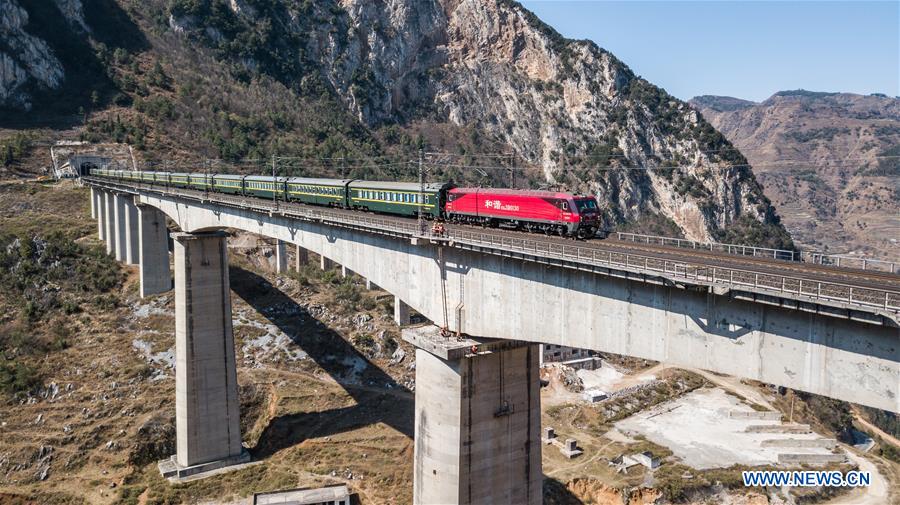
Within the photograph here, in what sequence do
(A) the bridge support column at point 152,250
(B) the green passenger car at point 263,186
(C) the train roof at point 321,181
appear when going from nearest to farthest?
(C) the train roof at point 321,181, (B) the green passenger car at point 263,186, (A) the bridge support column at point 152,250

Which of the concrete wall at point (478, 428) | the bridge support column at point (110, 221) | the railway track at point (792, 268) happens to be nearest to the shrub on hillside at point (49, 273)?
the bridge support column at point (110, 221)

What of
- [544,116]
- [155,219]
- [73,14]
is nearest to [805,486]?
[155,219]

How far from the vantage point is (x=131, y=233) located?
2704 inches

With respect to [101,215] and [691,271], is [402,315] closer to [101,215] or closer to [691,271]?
[101,215]

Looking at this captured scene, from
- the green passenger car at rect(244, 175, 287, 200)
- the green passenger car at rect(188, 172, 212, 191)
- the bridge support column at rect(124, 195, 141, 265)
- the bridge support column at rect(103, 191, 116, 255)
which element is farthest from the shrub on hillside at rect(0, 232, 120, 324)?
the green passenger car at rect(244, 175, 287, 200)

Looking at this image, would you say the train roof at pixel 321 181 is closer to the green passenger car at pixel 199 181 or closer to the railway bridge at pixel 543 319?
the railway bridge at pixel 543 319

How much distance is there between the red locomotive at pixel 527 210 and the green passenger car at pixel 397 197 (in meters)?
0.80

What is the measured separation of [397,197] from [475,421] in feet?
67.4

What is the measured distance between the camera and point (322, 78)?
545ft

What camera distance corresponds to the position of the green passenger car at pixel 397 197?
3928cm

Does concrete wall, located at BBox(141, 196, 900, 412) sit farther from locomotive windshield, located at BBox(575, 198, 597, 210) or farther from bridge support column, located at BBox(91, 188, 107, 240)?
bridge support column, located at BBox(91, 188, 107, 240)

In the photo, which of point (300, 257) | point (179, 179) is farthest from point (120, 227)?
point (300, 257)

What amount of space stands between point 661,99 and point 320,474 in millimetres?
161251

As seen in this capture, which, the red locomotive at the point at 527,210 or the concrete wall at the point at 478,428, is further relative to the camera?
the red locomotive at the point at 527,210
